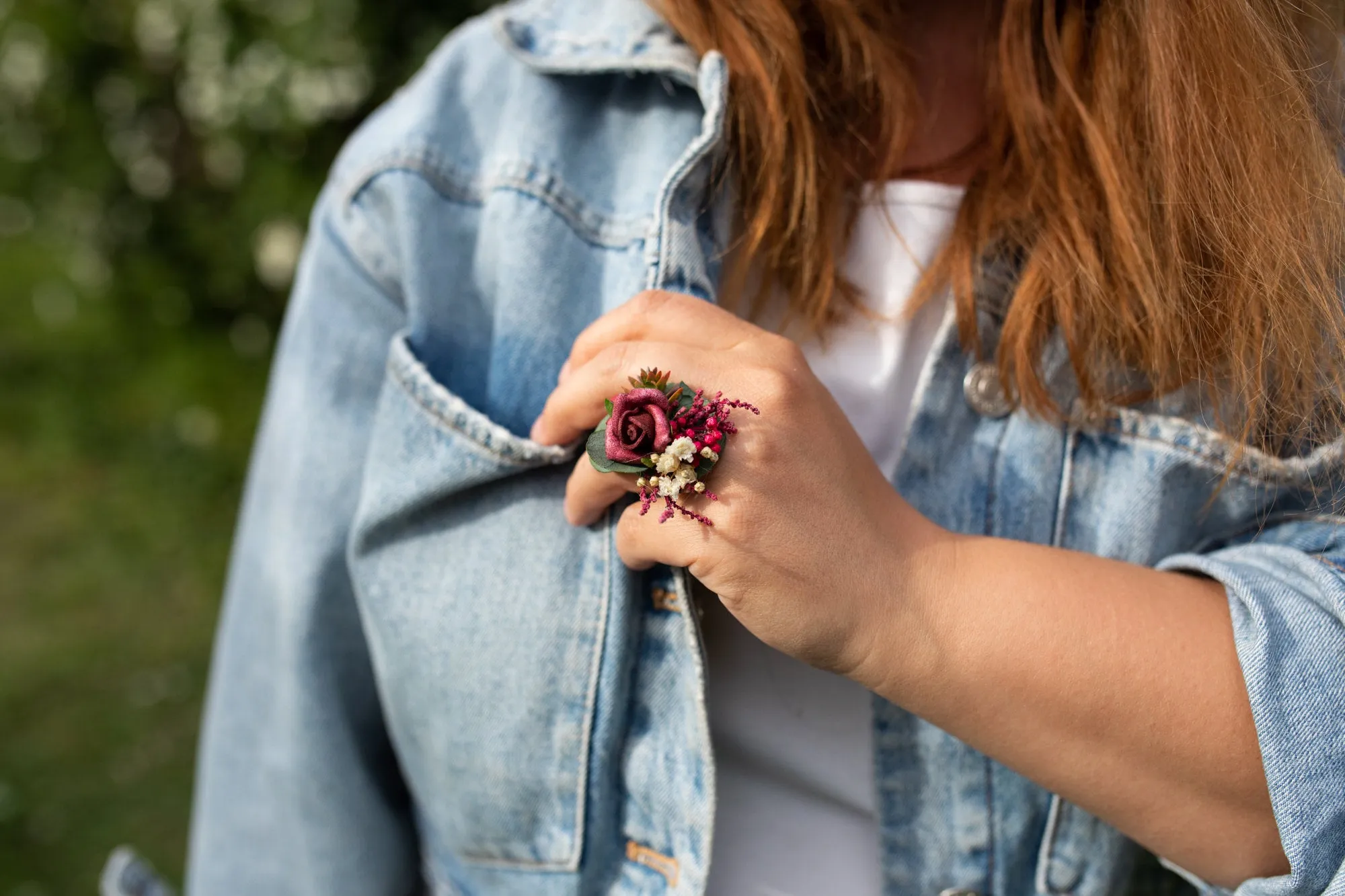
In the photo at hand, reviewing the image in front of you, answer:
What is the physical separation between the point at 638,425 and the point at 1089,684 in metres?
0.54

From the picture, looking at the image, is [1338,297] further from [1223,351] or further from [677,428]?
[677,428]

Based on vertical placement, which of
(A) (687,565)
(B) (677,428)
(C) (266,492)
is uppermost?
(B) (677,428)

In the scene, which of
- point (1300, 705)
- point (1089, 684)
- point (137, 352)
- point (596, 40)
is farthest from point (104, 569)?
point (1300, 705)

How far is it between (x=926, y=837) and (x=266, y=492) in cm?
97

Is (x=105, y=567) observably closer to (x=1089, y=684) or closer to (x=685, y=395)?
(x=685, y=395)

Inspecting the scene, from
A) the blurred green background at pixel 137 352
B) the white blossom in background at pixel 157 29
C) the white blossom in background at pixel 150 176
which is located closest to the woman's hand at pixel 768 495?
the blurred green background at pixel 137 352

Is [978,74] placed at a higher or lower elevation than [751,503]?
higher

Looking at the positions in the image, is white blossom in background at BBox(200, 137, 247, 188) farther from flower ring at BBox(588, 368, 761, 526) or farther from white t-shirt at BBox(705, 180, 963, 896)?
flower ring at BBox(588, 368, 761, 526)

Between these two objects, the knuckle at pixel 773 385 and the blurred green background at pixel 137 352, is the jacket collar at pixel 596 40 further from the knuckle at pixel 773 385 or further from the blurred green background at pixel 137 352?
the blurred green background at pixel 137 352

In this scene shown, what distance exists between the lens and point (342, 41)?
2.77 meters

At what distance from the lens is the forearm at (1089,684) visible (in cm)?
105

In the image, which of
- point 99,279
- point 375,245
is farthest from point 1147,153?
point 99,279

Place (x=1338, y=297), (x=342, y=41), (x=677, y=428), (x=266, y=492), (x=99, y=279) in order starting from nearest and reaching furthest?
(x=677, y=428) < (x=1338, y=297) < (x=266, y=492) < (x=342, y=41) < (x=99, y=279)

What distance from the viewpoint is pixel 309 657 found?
1.38m
